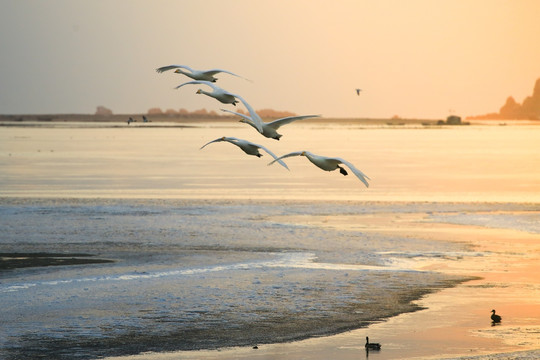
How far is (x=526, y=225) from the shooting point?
31688mm

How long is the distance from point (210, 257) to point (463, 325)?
29.8ft

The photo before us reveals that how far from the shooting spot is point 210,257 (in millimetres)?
24875

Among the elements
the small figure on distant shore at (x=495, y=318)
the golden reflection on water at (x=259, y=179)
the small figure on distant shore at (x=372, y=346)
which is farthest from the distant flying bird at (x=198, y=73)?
the golden reflection on water at (x=259, y=179)

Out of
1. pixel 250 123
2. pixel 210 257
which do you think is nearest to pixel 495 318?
pixel 250 123

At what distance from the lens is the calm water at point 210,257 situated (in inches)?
682

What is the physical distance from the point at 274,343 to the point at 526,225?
17.9 m

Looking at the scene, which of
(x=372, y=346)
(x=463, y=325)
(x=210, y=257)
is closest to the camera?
(x=372, y=346)

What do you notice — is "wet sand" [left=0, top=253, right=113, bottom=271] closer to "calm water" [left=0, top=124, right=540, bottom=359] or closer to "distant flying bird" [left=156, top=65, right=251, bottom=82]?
"calm water" [left=0, top=124, right=540, bottom=359]

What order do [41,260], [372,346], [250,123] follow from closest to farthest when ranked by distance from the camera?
[250,123]
[372,346]
[41,260]

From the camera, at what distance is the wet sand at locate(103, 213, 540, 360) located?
15633 millimetres

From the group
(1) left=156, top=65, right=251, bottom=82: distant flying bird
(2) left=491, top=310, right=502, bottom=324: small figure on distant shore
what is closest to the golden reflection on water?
(2) left=491, top=310, right=502, bottom=324: small figure on distant shore

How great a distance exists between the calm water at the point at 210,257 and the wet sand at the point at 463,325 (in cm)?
54

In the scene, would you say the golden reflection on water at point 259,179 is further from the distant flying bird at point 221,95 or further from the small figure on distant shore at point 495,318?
the distant flying bird at point 221,95

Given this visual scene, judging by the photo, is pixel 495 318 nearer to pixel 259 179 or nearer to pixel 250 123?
pixel 250 123
